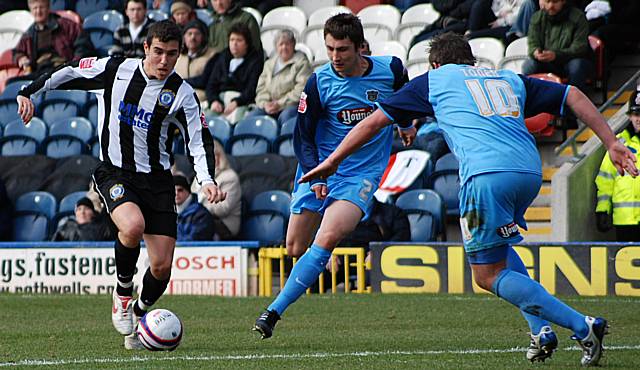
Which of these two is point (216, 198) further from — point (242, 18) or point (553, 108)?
point (242, 18)

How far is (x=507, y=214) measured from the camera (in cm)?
688

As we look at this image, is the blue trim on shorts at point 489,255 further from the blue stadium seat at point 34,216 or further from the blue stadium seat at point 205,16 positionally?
the blue stadium seat at point 205,16

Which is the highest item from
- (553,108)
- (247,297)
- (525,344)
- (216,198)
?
(553,108)

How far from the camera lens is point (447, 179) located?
15469 mm

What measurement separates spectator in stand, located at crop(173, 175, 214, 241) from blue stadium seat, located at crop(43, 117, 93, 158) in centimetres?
359

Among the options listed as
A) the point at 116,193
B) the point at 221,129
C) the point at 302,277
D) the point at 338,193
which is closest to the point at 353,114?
the point at 338,193

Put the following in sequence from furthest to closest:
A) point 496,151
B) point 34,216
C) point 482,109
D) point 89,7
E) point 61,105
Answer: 1. point 89,7
2. point 61,105
3. point 34,216
4. point 482,109
5. point 496,151

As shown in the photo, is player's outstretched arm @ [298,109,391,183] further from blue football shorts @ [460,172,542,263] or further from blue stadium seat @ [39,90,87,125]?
blue stadium seat @ [39,90,87,125]

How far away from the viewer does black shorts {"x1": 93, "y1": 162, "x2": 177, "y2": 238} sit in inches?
337

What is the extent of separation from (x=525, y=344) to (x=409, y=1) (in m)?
12.4

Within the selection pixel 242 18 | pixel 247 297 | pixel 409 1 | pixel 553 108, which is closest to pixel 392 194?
pixel 247 297

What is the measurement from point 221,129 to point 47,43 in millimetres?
4239

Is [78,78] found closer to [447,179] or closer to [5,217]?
[447,179]

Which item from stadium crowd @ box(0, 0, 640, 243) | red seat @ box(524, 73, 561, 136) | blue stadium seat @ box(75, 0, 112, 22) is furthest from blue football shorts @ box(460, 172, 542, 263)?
blue stadium seat @ box(75, 0, 112, 22)
